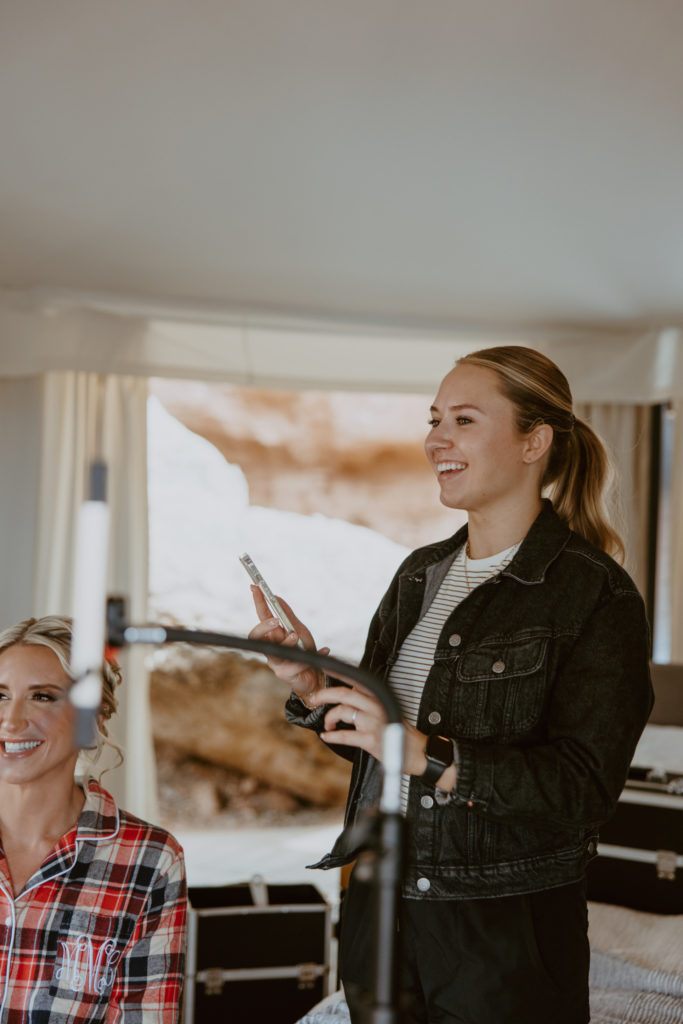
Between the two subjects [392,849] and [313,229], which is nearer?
[392,849]

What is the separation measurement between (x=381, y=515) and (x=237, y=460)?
1.05 meters

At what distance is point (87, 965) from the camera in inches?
57.3

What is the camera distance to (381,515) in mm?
6945

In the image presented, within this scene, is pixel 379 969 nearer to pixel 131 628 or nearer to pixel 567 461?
pixel 131 628

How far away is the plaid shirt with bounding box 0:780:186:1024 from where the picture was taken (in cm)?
144

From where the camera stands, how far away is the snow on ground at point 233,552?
679 cm

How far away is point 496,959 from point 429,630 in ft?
1.39

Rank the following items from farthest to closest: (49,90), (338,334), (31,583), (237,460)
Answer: (237,460) < (338,334) < (31,583) < (49,90)

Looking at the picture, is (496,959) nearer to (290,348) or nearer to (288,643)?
(288,643)

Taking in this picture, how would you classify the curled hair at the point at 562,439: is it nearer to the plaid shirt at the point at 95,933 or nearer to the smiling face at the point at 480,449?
the smiling face at the point at 480,449

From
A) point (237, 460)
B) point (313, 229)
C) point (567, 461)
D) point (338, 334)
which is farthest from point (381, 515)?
point (567, 461)

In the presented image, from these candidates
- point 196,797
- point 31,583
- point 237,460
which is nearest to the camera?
point 31,583

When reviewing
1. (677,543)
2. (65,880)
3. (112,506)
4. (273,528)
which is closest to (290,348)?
(112,506)

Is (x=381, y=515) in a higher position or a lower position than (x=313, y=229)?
lower
